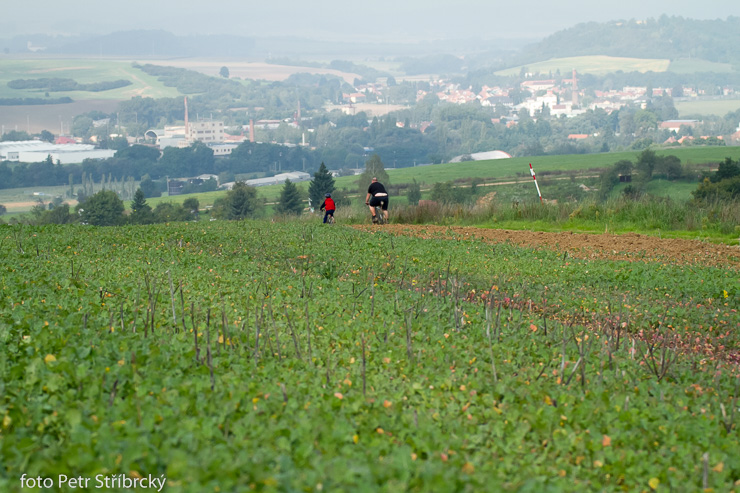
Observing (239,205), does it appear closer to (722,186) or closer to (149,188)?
(722,186)

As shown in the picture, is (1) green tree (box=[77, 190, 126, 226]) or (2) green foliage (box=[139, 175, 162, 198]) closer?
(1) green tree (box=[77, 190, 126, 226])

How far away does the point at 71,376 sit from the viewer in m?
5.15

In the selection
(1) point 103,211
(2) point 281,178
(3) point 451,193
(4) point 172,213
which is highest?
(3) point 451,193

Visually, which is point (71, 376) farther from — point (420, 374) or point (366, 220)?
point (366, 220)

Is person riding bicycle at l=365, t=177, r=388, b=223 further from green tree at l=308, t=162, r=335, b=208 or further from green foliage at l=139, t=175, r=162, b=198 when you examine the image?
green foliage at l=139, t=175, r=162, b=198

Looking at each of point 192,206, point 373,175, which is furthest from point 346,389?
point 192,206

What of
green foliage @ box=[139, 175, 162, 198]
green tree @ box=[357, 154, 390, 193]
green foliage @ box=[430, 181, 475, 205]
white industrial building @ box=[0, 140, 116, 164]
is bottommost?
green foliage @ box=[139, 175, 162, 198]

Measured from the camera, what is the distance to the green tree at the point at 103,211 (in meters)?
61.1

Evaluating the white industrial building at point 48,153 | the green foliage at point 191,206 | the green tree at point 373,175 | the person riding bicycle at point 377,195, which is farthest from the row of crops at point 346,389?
the white industrial building at point 48,153

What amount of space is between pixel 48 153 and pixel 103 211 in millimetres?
106869

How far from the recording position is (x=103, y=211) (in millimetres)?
61156

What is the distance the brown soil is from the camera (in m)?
14.9

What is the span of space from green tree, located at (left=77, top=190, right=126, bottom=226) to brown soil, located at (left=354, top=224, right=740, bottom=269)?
1832 inches

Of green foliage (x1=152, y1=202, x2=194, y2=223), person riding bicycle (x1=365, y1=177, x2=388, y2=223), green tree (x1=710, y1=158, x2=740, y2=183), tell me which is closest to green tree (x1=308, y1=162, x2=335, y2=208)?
green foliage (x1=152, y1=202, x2=194, y2=223)
